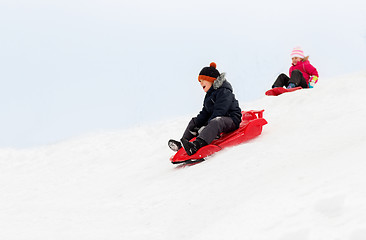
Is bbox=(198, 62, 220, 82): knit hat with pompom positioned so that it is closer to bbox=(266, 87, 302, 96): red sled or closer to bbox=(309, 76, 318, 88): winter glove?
bbox=(266, 87, 302, 96): red sled

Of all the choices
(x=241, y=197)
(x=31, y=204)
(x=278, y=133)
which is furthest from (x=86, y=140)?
(x=241, y=197)

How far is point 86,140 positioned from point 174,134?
178 centimetres

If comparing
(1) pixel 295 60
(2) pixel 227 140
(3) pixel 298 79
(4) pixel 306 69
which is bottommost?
(2) pixel 227 140

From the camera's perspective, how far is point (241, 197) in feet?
10.7

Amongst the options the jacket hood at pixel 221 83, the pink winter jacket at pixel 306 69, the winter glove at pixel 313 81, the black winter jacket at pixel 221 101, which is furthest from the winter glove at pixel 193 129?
the pink winter jacket at pixel 306 69

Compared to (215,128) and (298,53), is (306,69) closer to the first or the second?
(298,53)

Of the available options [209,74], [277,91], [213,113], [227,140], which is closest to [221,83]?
[209,74]

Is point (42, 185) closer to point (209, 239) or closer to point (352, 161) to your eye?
point (209, 239)

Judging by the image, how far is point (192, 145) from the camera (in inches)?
187

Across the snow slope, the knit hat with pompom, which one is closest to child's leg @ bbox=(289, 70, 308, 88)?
the snow slope

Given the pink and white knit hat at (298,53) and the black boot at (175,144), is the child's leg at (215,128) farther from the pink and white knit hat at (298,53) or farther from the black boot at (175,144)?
the pink and white knit hat at (298,53)

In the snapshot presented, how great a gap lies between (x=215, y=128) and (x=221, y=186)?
1.27 metres

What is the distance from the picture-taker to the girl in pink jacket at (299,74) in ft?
27.0

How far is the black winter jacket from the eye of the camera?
→ 16.5ft
